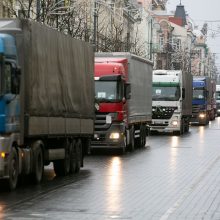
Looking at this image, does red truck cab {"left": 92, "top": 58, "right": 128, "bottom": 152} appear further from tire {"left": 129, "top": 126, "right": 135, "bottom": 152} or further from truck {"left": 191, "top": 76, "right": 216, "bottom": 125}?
truck {"left": 191, "top": 76, "right": 216, "bottom": 125}

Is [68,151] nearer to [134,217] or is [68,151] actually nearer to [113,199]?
[113,199]

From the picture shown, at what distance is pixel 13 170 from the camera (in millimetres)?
16969

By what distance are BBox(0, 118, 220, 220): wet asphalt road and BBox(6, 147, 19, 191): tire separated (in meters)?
0.18

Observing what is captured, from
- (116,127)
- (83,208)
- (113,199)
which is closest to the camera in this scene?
(83,208)

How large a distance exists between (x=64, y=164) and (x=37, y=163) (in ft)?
8.05

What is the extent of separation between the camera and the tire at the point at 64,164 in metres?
20.9

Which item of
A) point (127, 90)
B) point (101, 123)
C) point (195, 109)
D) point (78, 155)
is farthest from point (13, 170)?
point (195, 109)

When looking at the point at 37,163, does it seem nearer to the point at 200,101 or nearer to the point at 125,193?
the point at 125,193

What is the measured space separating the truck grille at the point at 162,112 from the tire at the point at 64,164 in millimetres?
25457

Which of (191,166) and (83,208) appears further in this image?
(191,166)

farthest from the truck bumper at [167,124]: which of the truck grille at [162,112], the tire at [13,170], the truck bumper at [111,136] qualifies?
the tire at [13,170]

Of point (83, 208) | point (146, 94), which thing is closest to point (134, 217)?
point (83, 208)

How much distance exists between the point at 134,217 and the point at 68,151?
8.06 metres

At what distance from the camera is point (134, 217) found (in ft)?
43.3
